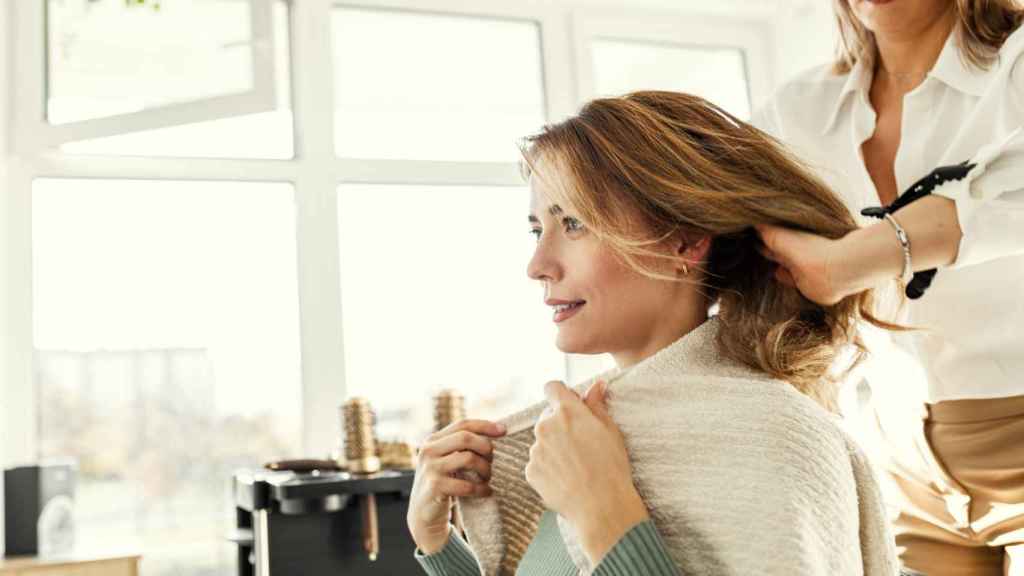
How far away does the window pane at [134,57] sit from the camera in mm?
2871

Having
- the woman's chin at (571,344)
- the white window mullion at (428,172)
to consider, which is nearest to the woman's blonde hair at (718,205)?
the woman's chin at (571,344)

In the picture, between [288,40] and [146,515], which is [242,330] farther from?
[288,40]

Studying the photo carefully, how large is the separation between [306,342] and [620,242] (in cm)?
214

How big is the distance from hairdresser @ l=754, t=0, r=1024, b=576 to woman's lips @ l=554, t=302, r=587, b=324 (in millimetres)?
228

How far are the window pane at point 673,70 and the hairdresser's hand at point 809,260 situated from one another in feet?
8.60

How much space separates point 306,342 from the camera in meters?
3.13

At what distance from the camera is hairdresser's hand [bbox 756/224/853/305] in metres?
1.08

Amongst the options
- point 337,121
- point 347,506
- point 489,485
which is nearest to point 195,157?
point 337,121

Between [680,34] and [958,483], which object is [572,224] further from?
[680,34]

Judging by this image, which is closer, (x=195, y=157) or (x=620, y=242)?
(x=620, y=242)

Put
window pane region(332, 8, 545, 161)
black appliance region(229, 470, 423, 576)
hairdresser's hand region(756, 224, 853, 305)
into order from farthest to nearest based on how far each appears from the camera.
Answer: window pane region(332, 8, 545, 161) → black appliance region(229, 470, 423, 576) → hairdresser's hand region(756, 224, 853, 305)

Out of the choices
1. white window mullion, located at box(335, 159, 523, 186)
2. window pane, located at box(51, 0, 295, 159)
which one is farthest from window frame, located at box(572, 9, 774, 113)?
window pane, located at box(51, 0, 295, 159)

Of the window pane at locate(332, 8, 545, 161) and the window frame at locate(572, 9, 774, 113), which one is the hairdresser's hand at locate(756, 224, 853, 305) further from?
the window frame at locate(572, 9, 774, 113)

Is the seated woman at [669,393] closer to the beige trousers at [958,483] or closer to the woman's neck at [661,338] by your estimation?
the woman's neck at [661,338]
